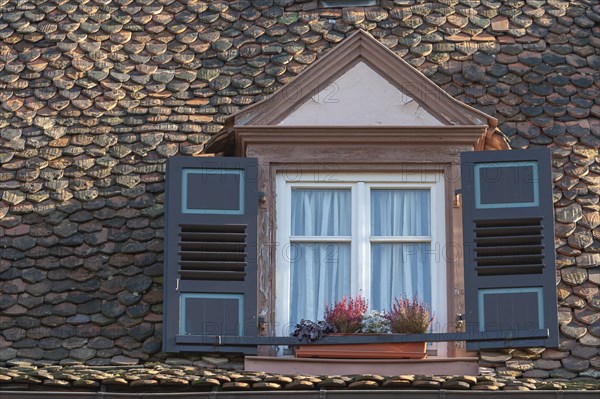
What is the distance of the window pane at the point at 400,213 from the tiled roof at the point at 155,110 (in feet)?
3.61

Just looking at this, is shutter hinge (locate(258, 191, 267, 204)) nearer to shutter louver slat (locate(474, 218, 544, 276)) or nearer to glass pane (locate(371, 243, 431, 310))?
glass pane (locate(371, 243, 431, 310))

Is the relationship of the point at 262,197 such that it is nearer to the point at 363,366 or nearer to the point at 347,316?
the point at 347,316

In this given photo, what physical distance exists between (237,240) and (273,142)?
1.00 metres

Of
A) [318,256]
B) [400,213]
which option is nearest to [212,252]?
[318,256]

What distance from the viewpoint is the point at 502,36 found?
1789 cm

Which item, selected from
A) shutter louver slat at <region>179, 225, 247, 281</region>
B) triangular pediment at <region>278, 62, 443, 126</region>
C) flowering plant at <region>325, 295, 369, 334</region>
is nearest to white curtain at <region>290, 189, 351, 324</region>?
flowering plant at <region>325, 295, 369, 334</region>

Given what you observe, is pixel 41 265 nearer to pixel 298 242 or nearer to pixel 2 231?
pixel 2 231

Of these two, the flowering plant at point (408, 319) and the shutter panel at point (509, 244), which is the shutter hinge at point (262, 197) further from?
the shutter panel at point (509, 244)

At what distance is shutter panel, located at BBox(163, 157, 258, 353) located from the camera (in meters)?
15.7

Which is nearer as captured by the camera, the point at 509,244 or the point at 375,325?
the point at 375,325

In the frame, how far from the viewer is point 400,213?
16250 mm

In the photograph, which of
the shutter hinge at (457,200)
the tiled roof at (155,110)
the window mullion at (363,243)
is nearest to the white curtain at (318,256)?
the window mullion at (363,243)

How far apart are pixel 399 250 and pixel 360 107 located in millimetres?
1302

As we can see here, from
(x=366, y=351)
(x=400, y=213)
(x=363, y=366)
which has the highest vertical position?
(x=400, y=213)
